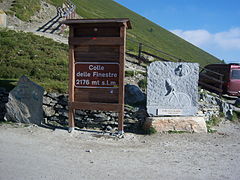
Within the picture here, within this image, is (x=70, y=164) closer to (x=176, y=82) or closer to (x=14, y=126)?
(x=14, y=126)

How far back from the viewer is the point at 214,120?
32.0 ft

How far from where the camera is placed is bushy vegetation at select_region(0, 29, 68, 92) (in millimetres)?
11453

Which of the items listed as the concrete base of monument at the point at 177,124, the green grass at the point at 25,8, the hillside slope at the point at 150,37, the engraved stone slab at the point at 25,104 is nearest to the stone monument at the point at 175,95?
the concrete base of monument at the point at 177,124

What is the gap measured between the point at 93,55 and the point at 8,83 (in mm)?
4096

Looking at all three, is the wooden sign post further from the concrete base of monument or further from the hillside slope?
the hillside slope

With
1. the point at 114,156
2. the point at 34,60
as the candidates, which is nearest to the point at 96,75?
the point at 114,156

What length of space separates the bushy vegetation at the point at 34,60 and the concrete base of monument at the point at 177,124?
11.3ft

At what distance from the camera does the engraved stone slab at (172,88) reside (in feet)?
27.9

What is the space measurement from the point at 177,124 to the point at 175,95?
0.95 metres

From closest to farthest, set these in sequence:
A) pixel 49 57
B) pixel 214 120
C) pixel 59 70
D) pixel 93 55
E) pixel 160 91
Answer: pixel 93 55 → pixel 160 91 → pixel 214 120 → pixel 59 70 → pixel 49 57

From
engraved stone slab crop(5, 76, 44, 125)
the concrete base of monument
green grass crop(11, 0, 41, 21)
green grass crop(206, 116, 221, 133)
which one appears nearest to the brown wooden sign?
engraved stone slab crop(5, 76, 44, 125)

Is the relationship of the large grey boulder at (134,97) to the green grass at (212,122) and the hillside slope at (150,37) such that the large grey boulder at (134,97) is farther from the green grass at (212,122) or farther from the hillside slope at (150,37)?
the hillside slope at (150,37)

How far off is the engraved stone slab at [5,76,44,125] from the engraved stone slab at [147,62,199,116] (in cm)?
359

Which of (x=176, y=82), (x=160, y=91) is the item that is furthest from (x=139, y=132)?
(x=176, y=82)
